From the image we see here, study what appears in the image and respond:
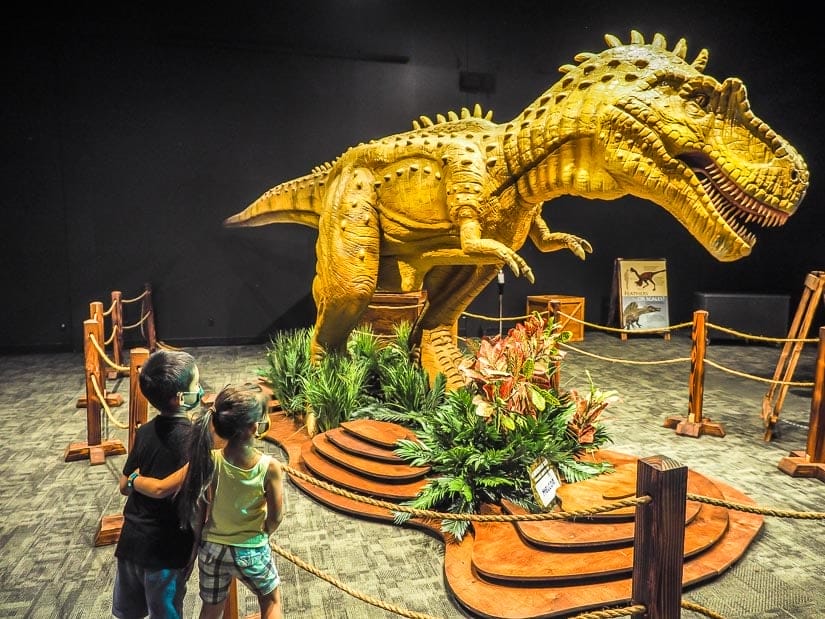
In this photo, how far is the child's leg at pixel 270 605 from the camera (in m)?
1.62

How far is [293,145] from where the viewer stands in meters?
7.24

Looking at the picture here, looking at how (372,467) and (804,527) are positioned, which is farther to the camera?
(372,467)

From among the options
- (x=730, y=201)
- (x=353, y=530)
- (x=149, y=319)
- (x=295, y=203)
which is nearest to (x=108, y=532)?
(x=353, y=530)

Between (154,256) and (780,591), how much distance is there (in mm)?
6735

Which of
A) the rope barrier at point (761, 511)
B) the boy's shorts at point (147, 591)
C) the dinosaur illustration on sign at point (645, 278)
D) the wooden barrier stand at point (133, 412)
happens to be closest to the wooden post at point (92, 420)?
the wooden barrier stand at point (133, 412)

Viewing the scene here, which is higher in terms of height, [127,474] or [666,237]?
[666,237]

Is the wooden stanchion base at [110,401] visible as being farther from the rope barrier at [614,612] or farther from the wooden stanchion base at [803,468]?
the wooden stanchion base at [803,468]

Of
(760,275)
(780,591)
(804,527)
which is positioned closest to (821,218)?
(760,275)

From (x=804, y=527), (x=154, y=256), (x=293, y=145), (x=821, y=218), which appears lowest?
(x=804, y=527)

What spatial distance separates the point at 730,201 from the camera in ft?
8.80

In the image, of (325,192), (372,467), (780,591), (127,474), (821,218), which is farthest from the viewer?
(821,218)

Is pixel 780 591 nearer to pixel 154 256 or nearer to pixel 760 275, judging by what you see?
pixel 154 256

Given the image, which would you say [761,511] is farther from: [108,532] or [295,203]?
[295,203]

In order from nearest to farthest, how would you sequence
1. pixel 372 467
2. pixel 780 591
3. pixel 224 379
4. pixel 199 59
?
pixel 780 591 → pixel 372 467 → pixel 224 379 → pixel 199 59
